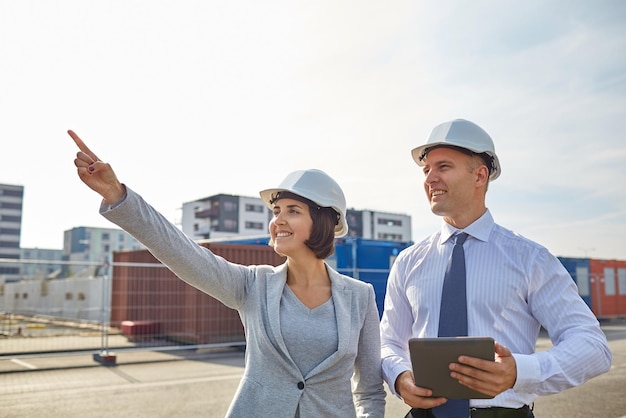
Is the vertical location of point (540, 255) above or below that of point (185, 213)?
below

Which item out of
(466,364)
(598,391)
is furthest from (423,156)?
(598,391)

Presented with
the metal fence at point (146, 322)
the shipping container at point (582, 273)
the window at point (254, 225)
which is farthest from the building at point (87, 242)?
the shipping container at point (582, 273)

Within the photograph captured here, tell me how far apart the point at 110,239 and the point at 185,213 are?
20932 mm

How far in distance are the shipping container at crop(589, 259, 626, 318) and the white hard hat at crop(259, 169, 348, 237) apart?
24.7 meters

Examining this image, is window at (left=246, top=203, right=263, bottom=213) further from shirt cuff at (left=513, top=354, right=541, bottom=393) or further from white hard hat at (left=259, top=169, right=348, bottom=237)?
shirt cuff at (left=513, top=354, right=541, bottom=393)

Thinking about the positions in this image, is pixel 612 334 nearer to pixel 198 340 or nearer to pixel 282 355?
pixel 198 340

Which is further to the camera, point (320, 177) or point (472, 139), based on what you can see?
point (320, 177)

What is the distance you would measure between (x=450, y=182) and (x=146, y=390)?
7.22 meters

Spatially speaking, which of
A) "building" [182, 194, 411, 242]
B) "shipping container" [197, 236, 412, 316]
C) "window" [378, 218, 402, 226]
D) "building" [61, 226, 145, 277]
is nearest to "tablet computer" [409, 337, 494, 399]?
"shipping container" [197, 236, 412, 316]

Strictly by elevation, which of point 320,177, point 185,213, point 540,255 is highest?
point 185,213

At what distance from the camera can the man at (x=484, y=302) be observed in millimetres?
2061

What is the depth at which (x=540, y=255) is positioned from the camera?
93.5 inches

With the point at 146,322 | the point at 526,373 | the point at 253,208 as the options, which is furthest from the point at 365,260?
the point at 253,208

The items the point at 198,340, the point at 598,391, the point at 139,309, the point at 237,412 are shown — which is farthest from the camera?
the point at 139,309
